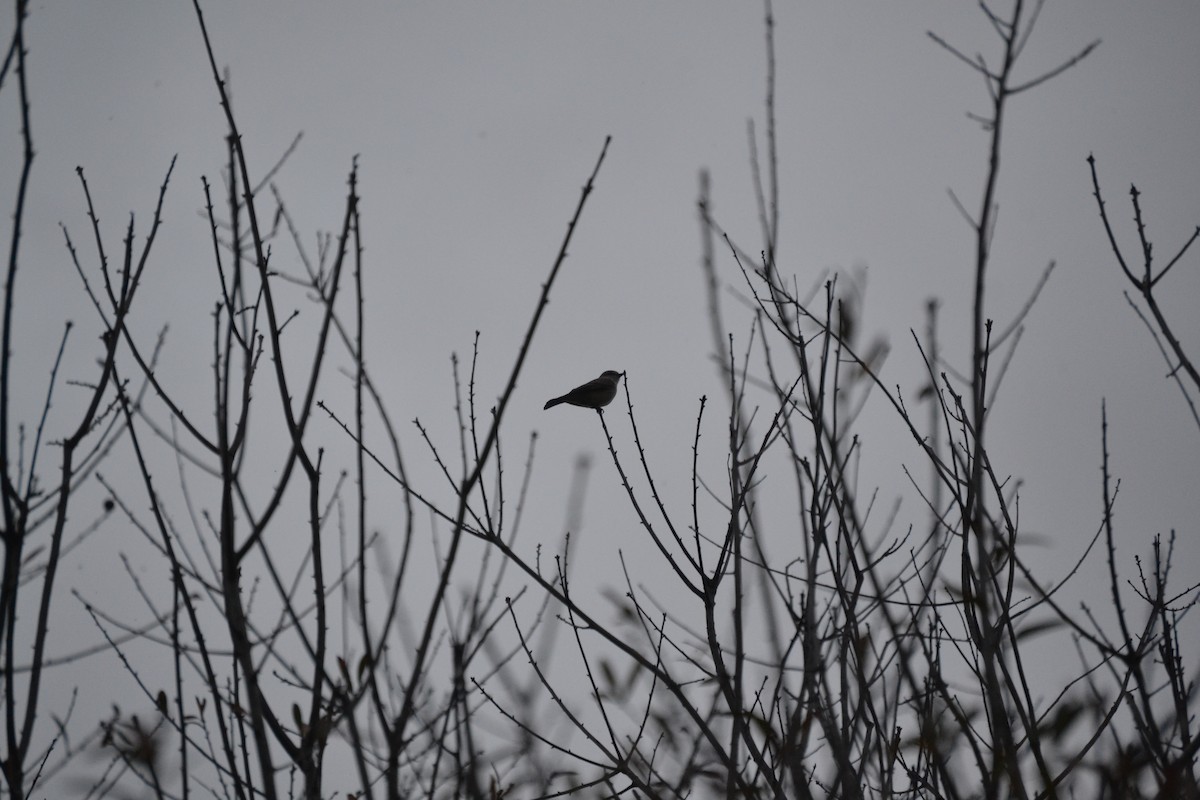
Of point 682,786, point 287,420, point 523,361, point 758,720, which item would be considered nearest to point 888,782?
point 758,720

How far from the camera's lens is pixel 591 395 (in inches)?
348

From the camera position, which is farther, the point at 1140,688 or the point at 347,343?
the point at 347,343

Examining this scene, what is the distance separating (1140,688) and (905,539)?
3.63ft

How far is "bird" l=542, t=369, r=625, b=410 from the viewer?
8.71 m

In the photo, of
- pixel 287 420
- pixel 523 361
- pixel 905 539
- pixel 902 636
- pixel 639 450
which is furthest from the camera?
pixel 905 539

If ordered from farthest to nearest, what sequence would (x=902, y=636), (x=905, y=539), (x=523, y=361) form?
(x=905, y=539), (x=902, y=636), (x=523, y=361)

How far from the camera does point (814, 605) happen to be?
3.31 m

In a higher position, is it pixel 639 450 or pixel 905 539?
pixel 639 450

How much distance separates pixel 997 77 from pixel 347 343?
216 cm

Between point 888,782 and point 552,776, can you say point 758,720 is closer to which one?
point 888,782

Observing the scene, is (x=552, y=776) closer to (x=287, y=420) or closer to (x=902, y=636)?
(x=902, y=636)

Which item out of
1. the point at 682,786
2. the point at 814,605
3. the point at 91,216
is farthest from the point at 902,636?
the point at 91,216

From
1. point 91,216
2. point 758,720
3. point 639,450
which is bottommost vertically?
point 758,720

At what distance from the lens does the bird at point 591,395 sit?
28.6ft
